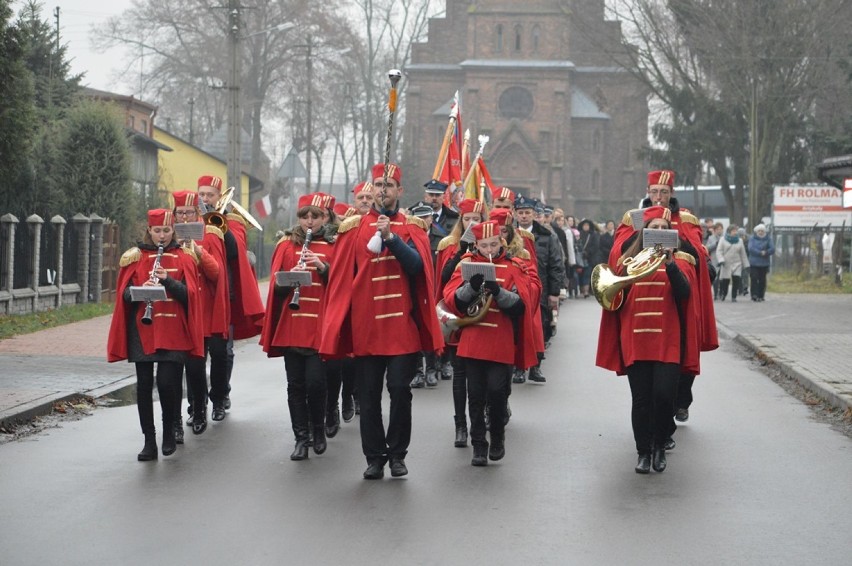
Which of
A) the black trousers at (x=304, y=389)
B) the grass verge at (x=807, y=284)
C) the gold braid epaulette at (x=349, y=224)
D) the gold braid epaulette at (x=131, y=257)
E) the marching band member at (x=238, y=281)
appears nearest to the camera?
the gold braid epaulette at (x=349, y=224)

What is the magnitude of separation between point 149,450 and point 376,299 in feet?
6.30

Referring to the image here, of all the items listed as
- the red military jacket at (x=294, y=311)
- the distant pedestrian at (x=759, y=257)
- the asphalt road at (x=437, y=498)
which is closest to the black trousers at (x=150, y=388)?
the asphalt road at (x=437, y=498)

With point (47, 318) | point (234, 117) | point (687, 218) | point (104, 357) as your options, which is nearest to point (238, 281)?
point (687, 218)

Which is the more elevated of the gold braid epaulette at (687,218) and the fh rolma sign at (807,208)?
the fh rolma sign at (807,208)

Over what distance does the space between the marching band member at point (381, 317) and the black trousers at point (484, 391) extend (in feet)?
1.75

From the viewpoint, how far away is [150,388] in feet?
30.7

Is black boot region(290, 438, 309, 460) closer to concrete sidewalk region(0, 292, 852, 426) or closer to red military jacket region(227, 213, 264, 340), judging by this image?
red military jacket region(227, 213, 264, 340)

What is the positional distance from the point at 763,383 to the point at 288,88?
53.5 m

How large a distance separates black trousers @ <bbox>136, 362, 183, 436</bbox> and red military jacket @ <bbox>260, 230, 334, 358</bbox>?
0.64 meters

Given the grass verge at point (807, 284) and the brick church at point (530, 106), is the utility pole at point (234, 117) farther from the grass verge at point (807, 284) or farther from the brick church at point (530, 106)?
the brick church at point (530, 106)

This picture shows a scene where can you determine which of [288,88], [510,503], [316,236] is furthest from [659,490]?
[288,88]

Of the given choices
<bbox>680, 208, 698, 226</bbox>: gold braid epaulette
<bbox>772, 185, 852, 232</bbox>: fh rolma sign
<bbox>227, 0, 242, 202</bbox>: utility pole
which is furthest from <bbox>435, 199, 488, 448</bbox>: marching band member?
<bbox>772, 185, 852, 232</bbox>: fh rolma sign

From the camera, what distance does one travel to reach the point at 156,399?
13094 mm

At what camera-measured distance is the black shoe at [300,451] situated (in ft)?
30.9
